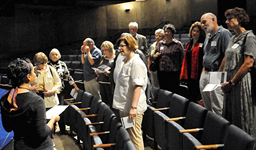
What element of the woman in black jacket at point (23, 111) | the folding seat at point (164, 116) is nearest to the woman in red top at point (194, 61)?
the folding seat at point (164, 116)

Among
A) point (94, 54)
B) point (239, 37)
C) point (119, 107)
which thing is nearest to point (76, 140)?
point (94, 54)

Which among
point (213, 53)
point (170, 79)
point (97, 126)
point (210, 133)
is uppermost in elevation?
point (213, 53)

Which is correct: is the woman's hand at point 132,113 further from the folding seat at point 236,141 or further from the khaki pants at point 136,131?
the folding seat at point 236,141

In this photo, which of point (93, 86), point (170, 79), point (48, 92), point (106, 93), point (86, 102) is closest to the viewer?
point (48, 92)

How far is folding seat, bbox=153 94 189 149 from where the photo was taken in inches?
102

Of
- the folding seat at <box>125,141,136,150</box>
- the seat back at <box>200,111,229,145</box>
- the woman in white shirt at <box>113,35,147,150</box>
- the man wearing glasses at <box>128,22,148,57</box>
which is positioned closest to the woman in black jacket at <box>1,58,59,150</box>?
the folding seat at <box>125,141,136,150</box>

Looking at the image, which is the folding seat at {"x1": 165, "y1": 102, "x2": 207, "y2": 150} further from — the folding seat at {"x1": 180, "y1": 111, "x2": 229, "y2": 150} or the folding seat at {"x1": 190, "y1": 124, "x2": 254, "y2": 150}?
the folding seat at {"x1": 190, "y1": 124, "x2": 254, "y2": 150}

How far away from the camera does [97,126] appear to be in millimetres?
2752

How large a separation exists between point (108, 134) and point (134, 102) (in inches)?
18.7

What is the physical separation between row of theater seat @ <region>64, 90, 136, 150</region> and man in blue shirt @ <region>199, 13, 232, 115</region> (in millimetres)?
1047

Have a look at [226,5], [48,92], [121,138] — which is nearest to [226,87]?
[121,138]

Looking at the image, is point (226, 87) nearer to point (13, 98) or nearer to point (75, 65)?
point (13, 98)

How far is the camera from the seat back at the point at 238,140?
1.57m

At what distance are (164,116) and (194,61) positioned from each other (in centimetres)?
84
